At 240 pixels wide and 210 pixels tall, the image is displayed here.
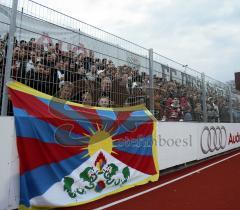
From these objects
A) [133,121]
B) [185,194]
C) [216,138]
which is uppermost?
[133,121]

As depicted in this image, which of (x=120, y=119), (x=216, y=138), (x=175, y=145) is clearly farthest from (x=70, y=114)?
(x=216, y=138)

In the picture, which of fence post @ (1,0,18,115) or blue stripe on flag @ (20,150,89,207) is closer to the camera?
blue stripe on flag @ (20,150,89,207)

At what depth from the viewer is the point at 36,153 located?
5.36 meters

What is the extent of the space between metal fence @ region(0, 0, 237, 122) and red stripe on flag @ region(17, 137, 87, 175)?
2.39ft

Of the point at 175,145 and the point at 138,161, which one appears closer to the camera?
the point at 138,161

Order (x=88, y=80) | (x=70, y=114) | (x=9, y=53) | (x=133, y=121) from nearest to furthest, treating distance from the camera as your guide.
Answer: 1. (x=9, y=53)
2. (x=70, y=114)
3. (x=88, y=80)
4. (x=133, y=121)

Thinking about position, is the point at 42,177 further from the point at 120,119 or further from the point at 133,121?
the point at 133,121

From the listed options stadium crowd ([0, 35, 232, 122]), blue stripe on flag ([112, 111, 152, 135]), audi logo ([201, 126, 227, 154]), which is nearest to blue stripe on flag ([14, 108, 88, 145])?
stadium crowd ([0, 35, 232, 122])

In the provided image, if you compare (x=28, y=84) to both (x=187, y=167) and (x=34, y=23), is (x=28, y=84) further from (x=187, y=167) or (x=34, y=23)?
(x=187, y=167)

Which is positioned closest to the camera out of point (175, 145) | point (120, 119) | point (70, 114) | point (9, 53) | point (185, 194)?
Answer: point (9, 53)

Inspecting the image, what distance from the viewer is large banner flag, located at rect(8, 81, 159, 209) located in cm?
527

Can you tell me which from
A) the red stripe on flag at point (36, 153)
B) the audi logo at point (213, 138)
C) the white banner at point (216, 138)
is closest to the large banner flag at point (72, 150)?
the red stripe on flag at point (36, 153)

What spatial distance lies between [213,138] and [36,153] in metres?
10.1

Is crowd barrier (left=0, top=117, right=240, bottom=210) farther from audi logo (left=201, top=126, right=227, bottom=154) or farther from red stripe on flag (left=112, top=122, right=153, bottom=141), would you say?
red stripe on flag (left=112, top=122, right=153, bottom=141)
